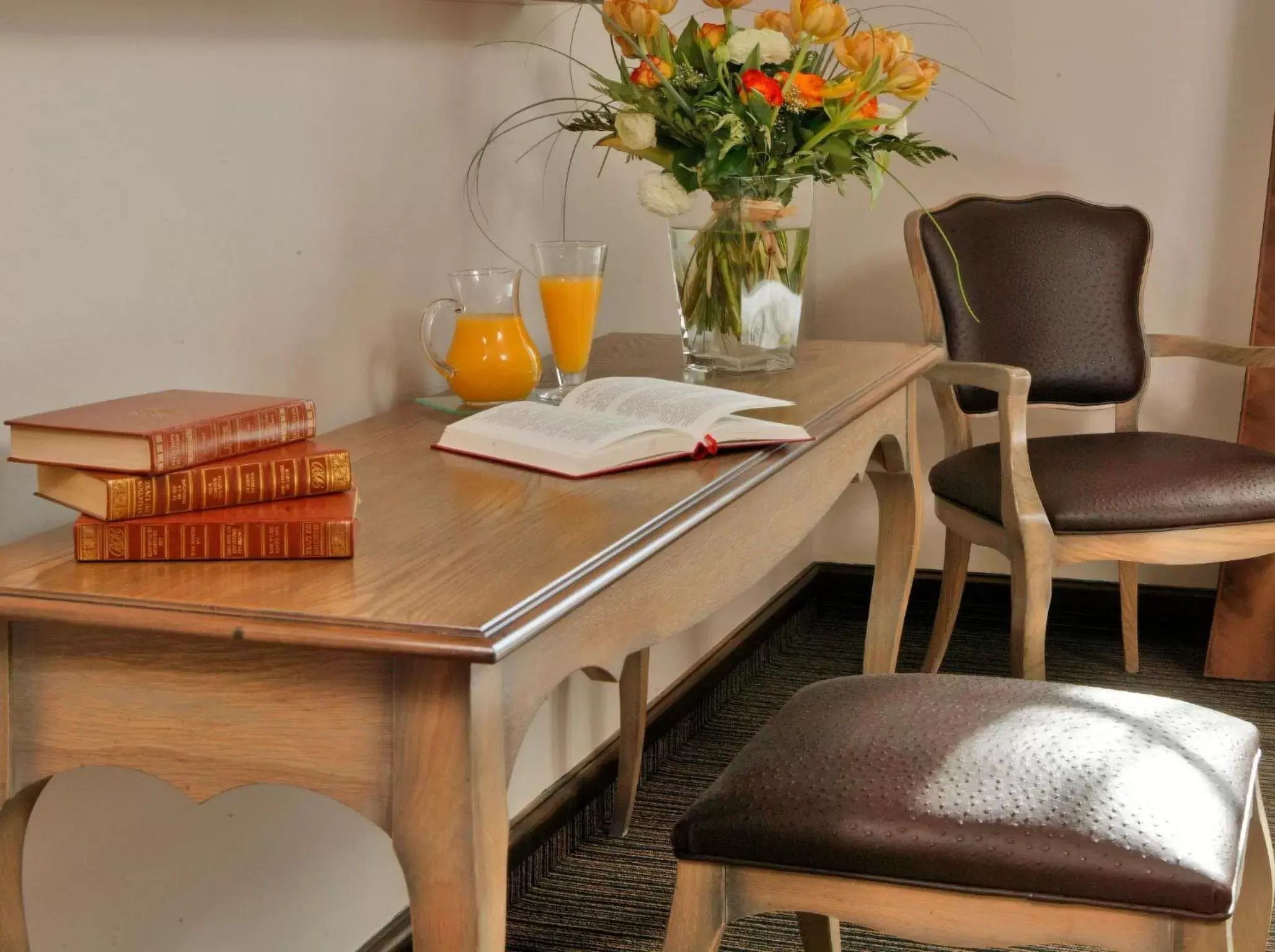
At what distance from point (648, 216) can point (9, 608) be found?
1.82 meters

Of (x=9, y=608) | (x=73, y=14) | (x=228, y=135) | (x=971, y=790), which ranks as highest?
(x=73, y=14)

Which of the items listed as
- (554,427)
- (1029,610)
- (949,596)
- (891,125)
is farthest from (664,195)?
(949,596)

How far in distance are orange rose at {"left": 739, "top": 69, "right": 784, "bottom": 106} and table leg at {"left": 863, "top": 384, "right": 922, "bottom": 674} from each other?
1.75 ft

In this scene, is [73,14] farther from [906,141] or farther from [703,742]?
[703,742]

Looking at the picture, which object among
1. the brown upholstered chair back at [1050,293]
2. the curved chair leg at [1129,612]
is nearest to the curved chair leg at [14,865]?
the brown upholstered chair back at [1050,293]

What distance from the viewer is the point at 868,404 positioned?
176 cm

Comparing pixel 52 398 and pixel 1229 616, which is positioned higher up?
pixel 52 398

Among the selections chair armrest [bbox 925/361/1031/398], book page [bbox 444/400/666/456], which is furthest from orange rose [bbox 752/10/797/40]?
chair armrest [bbox 925/361/1031/398]

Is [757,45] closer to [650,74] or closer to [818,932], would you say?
[650,74]

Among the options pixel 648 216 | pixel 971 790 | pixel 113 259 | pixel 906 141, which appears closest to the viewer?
pixel 971 790

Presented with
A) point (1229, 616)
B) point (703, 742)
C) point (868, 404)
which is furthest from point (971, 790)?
point (1229, 616)

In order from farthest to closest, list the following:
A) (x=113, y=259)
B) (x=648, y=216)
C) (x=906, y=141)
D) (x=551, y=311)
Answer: (x=648, y=216), (x=906, y=141), (x=551, y=311), (x=113, y=259)

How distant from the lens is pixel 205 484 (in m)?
1.06

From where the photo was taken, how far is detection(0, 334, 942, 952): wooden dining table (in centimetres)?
93
